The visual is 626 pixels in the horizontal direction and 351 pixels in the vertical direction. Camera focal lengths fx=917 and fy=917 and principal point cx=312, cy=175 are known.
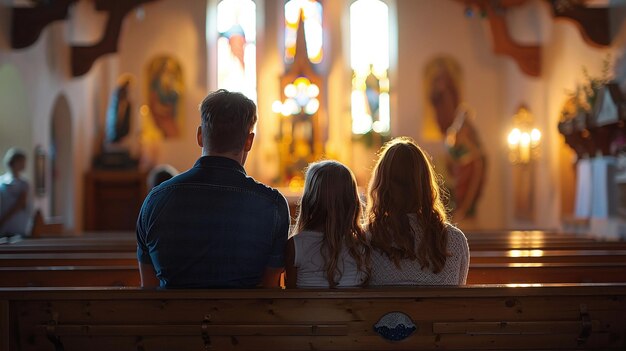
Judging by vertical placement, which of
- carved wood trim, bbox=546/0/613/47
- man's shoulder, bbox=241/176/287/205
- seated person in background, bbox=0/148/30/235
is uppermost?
carved wood trim, bbox=546/0/613/47

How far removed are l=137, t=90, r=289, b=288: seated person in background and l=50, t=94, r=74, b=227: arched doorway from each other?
10.8 meters

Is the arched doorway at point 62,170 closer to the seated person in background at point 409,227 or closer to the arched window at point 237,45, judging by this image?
the arched window at point 237,45

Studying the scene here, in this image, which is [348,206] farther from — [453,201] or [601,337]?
[453,201]

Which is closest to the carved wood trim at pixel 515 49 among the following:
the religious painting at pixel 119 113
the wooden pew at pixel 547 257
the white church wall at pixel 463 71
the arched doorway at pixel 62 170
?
the white church wall at pixel 463 71

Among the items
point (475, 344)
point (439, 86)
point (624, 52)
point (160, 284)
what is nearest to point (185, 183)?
point (160, 284)

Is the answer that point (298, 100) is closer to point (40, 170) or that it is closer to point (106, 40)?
point (106, 40)

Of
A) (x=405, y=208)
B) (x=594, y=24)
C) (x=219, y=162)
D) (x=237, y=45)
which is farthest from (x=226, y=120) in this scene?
(x=237, y=45)

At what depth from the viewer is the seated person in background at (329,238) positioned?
3350 mm

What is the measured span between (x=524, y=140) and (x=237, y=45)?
5.76 m

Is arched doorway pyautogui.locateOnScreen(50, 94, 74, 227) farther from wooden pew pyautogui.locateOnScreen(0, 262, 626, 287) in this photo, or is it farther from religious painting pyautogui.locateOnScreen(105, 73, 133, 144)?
wooden pew pyautogui.locateOnScreen(0, 262, 626, 287)

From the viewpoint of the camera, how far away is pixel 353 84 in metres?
16.3

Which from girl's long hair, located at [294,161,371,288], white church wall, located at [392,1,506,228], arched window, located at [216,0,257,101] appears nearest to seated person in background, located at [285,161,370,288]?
girl's long hair, located at [294,161,371,288]

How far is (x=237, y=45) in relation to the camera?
16.7m

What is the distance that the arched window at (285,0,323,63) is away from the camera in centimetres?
1670
